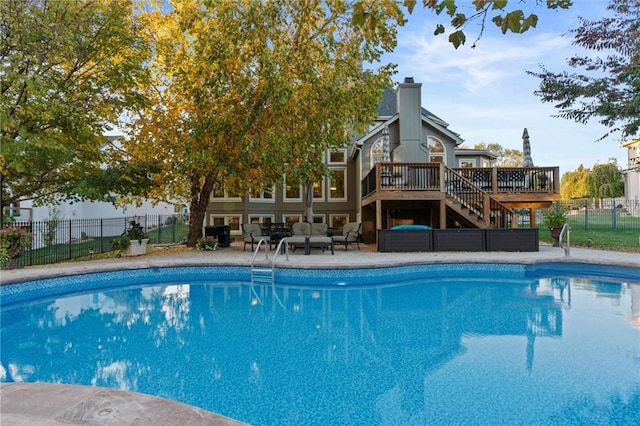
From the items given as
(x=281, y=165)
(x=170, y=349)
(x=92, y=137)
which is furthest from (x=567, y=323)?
(x=92, y=137)

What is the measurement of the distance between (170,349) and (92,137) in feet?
31.7

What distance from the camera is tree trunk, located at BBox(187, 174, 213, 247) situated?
1436cm

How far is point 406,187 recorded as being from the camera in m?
12.8

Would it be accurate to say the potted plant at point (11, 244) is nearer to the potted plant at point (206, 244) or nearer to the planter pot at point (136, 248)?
the planter pot at point (136, 248)

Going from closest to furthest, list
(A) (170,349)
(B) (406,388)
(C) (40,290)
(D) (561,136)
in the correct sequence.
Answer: (B) (406,388)
(A) (170,349)
(C) (40,290)
(D) (561,136)

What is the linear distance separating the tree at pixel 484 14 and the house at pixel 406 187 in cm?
1058

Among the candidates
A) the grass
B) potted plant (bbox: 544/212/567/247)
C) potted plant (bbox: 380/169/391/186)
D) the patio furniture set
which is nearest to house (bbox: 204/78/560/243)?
potted plant (bbox: 380/169/391/186)

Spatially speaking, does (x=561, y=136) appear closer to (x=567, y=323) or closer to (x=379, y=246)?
(x=379, y=246)

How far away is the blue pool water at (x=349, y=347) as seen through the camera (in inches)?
127

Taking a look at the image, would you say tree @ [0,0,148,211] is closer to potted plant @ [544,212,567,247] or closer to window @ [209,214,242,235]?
window @ [209,214,242,235]

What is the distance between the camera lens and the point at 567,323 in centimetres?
563

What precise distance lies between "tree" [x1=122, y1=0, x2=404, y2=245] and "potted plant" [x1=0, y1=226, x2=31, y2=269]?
411cm

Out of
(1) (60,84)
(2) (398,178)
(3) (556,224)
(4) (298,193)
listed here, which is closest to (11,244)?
(1) (60,84)

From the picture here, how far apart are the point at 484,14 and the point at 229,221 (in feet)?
57.9
